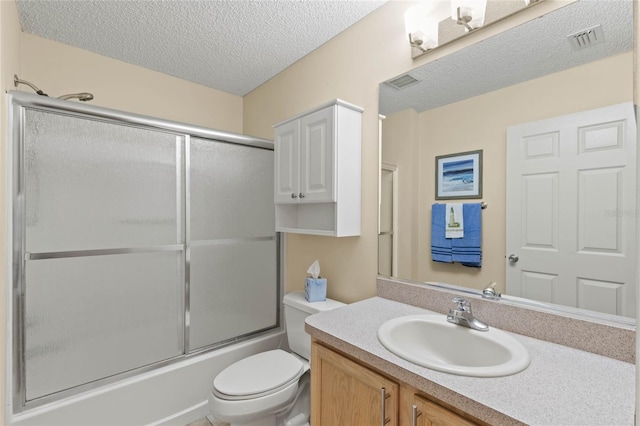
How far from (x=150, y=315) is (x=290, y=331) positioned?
2.82ft

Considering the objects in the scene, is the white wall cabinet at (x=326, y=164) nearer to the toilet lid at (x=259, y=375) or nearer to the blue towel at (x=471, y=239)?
the blue towel at (x=471, y=239)

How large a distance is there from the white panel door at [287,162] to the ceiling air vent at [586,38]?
4.32ft

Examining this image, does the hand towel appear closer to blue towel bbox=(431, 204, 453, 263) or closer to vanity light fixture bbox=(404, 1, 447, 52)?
blue towel bbox=(431, 204, 453, 263)

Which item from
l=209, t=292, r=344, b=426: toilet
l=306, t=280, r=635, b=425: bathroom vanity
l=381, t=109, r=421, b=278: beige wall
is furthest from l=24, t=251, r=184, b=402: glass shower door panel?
l=381, t=109, r=421, b=278: beige wall

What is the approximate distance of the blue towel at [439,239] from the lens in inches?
55.6

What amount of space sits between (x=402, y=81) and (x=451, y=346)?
1291 millimetres

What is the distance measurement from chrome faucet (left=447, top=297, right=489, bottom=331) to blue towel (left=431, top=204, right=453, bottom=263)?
0.24 m

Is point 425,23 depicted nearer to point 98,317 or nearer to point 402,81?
point 402,81

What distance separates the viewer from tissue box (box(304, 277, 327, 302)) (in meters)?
1.87

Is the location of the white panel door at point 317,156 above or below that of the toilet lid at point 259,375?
above

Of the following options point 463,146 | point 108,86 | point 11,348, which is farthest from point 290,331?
point 108,86

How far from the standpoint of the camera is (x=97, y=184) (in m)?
1.62

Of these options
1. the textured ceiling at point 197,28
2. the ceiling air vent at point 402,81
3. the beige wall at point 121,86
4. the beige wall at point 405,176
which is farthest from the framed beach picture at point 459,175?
the beige wall at point 121,86

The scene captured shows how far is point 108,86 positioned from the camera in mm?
2174
